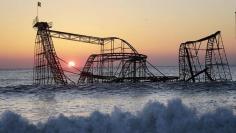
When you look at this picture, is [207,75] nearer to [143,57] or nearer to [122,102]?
[143,57]

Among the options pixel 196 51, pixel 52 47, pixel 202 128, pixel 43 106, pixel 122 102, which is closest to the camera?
pixel 202 128

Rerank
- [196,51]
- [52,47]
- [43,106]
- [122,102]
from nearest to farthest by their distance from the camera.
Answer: [43,106] < [122,102] < [52,47] < [196,51]

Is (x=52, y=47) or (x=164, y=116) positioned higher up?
(x=52, y=47)

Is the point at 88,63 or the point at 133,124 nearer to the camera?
the point at 133,124

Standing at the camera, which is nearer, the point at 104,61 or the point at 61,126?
the point at 61,126

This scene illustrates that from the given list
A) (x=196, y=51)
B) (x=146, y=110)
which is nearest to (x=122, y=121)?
(x=146, y=110)

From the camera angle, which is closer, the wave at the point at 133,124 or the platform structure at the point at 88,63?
the wave at the point at 133,124

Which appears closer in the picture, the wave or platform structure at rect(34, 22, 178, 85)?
the wave
